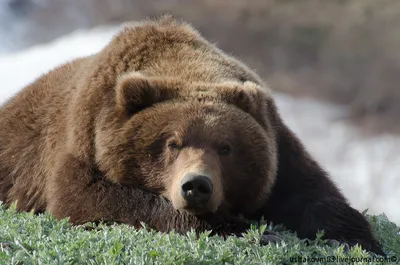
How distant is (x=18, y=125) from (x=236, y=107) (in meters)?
2.40

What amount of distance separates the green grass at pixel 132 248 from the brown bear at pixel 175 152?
1.44 ft

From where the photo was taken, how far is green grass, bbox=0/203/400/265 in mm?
4625

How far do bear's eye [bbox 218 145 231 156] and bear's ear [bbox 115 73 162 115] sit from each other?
0.71 meters

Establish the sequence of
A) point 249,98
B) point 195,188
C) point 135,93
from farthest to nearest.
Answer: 1. point 249,98
2. point 135,93
3. point 195,188

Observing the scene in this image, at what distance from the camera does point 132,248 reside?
4.90 meters

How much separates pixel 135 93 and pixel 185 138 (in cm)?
59

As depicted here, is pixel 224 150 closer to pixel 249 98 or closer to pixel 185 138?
pixel 185 138

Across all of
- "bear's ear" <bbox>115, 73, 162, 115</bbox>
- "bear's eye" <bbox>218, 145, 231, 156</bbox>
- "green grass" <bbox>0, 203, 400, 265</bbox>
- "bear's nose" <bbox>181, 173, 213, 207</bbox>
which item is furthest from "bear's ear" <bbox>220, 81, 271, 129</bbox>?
"green grass" <bbox>0, 203, 400, 265</bbox>

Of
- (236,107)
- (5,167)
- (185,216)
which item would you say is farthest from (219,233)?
(5,167)

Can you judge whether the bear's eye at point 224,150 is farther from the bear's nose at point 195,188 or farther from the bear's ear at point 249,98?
the bear's nose at point 195,188

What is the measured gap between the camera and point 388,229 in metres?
7.28

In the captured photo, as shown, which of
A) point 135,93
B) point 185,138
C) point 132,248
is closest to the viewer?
point 132,248

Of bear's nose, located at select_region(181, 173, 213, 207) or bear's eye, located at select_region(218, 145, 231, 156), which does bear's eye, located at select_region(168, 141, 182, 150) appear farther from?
bear's nose, located at select_region(181, 173, 213, 207)

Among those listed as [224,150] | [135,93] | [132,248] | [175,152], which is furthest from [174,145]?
[132,248]
